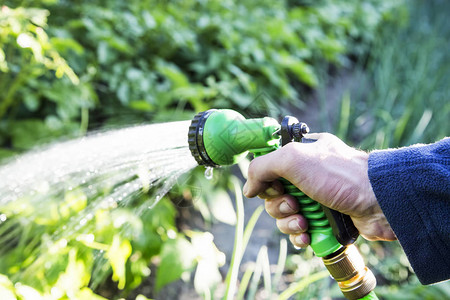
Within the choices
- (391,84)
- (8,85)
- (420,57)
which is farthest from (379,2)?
(8,85)

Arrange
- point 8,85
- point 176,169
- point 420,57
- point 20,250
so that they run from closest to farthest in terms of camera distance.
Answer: point 176,169 → point 20,250 → point 8,85 → point 420,57

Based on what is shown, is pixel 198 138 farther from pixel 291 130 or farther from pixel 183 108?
pixel 183 108

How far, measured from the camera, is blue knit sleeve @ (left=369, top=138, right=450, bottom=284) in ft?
2.83

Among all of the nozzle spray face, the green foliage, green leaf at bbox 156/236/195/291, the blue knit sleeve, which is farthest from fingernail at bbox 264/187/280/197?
the green foliage

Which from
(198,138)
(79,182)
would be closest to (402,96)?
(79,182)

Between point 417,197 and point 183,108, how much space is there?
1.62 metres

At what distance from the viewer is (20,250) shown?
1.39 m

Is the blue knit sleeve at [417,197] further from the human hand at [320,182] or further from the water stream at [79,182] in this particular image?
the water stream at [79,182]

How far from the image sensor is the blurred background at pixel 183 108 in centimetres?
135

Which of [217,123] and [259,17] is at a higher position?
[217,123]

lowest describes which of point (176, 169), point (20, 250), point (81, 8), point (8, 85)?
point (20, 250)

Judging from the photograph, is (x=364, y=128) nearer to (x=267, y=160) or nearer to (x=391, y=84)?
(x=391, y=84)

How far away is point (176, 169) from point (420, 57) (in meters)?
2.91

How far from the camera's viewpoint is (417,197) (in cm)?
86
